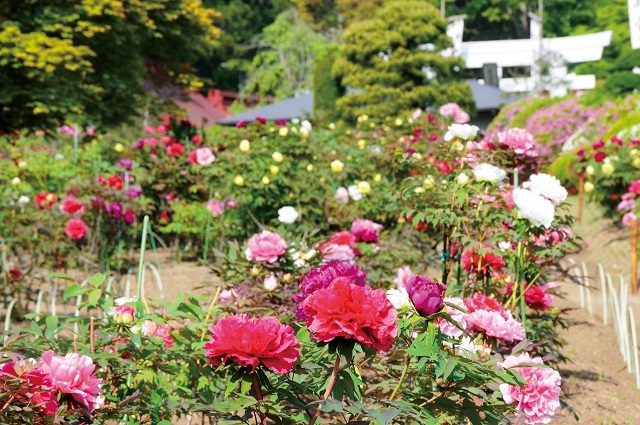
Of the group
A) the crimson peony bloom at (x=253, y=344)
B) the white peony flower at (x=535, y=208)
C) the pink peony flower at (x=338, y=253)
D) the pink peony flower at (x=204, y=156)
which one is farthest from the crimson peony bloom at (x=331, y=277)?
the pink peony flower at (x=204, y=156)

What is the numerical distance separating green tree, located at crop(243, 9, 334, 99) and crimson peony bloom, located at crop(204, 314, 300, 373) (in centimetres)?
3347

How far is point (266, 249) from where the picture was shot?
10.4 ft

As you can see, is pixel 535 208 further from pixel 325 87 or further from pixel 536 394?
pixel 325 87

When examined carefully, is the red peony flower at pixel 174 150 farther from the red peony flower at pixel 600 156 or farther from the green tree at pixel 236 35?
the green tree at pixel 236 35

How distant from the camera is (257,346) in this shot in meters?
1.45

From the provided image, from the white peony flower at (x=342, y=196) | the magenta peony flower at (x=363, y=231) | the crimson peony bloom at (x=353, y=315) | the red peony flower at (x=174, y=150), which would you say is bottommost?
the white peony flower at (x=342, y=196)

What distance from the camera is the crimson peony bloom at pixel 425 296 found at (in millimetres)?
1552

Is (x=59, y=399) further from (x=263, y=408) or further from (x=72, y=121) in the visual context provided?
(x=72, y=121)

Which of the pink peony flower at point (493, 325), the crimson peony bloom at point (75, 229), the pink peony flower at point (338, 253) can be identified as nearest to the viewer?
the pink peony flower at point (493, 325)

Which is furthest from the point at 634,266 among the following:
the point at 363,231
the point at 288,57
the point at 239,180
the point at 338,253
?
the point at 288,57

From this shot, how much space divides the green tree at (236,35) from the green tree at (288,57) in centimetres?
339

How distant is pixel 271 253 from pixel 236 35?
40195 mm

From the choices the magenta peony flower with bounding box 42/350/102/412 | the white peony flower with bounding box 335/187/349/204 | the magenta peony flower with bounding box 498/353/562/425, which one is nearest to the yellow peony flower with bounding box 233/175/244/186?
the white peony flower with bounding box 335/187/349/204

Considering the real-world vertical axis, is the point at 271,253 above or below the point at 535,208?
below
